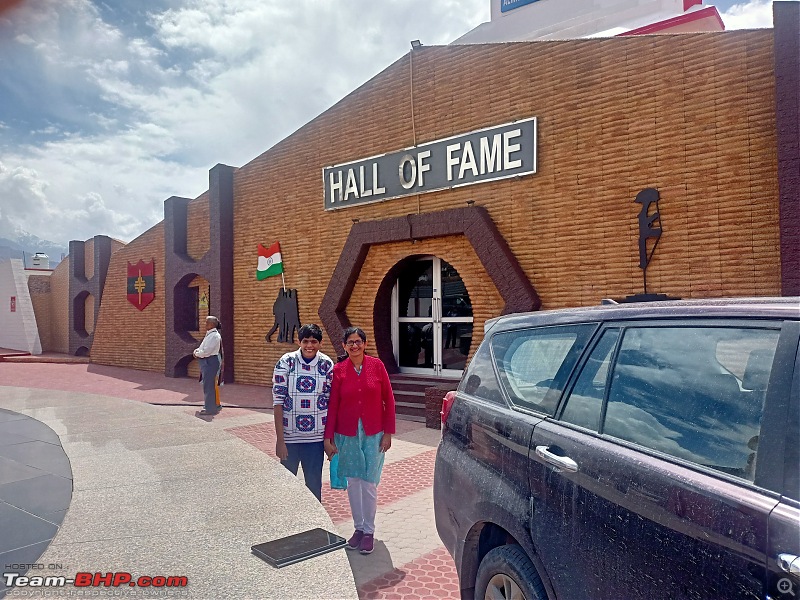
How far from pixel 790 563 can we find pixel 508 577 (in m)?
1.26

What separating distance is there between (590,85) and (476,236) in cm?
279

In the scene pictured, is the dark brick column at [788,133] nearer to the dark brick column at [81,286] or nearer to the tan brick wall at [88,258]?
the dark brick column at [81,286]

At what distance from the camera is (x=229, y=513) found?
3.96 m

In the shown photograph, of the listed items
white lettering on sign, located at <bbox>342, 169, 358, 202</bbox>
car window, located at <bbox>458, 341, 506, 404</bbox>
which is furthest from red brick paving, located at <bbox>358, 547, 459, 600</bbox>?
white lettering on sign, located at <bbox>342, 169, 358, 202</bbox>

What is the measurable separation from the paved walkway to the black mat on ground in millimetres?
65

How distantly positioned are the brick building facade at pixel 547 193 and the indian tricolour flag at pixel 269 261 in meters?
0.22

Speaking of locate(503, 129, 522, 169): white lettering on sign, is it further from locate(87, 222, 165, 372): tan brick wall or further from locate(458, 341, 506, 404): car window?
locate(87, 222, 165, 372): tan brick wall

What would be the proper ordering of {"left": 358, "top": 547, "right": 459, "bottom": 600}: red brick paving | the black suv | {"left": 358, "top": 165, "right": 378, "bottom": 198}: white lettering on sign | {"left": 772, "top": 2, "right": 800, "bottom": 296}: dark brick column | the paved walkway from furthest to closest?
{"left": 358, "top": 165, "right": 378, "bottom": 198}: white lettering on sign
{"left": 772, "top": 2, "right": 800, "bottom": 296}: dark brick column
{"left": 358, "top": 547, "right": 459, "bottom": 600}: red brick paving
the paved walkway
the black suv

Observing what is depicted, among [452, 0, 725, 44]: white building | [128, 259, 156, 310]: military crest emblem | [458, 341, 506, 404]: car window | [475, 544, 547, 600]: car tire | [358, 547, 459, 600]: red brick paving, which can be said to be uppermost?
[452, 0, 725, 44]: white building

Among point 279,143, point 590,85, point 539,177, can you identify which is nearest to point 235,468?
point 539,177

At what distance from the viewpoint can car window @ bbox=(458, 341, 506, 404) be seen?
2.90 metres

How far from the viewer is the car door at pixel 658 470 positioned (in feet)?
5.00
